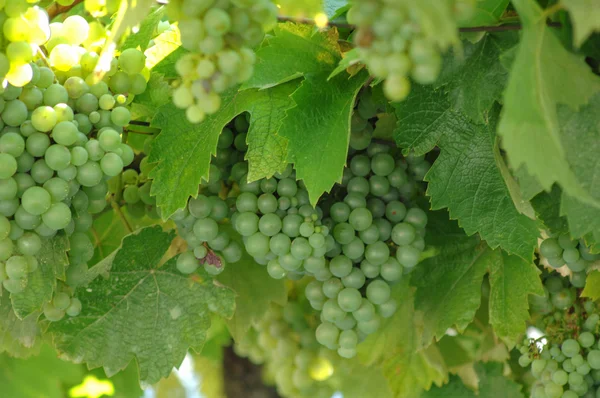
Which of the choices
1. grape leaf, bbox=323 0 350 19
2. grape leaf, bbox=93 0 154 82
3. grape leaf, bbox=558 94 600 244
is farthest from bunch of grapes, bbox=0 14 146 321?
grape leaf, bbox=558 94 600 244

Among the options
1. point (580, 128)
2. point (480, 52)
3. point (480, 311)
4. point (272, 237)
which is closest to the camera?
point (580, 128)

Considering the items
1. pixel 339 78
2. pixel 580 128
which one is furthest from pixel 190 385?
pixel 580 128

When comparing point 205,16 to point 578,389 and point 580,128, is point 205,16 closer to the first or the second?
point 580,128

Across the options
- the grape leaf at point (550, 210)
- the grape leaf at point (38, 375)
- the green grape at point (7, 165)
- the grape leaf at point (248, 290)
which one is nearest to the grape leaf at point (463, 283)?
the grape leaf at point (550, 210)

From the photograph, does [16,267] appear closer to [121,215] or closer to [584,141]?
[121,215]

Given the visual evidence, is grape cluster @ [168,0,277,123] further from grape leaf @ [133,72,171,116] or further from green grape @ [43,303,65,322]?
green grape @ [43,303,65,322]

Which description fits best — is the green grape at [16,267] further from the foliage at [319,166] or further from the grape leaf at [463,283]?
the grape leaf at [463,283]
